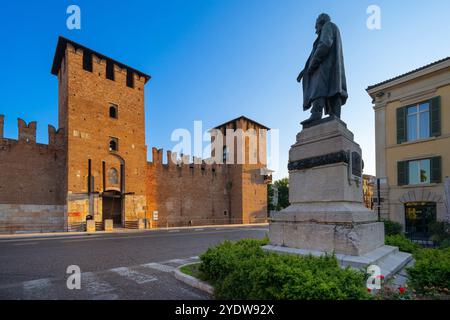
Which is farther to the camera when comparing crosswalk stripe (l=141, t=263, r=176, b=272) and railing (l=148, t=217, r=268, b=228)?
railing (l=148, t=217, r=268, b=228)

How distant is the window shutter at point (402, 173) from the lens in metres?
16.4

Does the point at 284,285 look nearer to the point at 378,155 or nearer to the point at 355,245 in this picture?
the point at 355,245

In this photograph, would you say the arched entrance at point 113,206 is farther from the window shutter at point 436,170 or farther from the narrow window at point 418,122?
the window shutter at point 436,170

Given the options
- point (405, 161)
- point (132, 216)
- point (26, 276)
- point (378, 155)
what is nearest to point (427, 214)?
point (405, 161)

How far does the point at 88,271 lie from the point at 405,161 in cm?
1813

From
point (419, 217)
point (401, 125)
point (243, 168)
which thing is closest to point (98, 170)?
point (243, 168)

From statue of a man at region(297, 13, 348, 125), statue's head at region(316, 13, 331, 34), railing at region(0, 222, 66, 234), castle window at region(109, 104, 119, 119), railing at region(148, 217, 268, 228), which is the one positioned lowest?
railing at region(148, 217, 268, 228)

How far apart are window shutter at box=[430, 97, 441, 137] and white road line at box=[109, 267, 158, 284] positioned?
17460 mm

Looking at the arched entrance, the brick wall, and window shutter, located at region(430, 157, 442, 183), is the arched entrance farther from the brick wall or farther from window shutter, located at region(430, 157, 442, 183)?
window shutter, located at region(430, 157, 442, 183)

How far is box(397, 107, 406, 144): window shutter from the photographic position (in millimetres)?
16656

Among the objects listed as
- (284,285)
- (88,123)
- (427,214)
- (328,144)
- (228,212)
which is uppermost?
(88,123)

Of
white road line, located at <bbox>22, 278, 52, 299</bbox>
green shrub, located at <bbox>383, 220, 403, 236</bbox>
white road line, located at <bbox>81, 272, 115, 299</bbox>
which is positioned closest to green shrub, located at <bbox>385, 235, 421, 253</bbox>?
green shrub, located at <bbox>383, 220, 403, 236</bbox>
